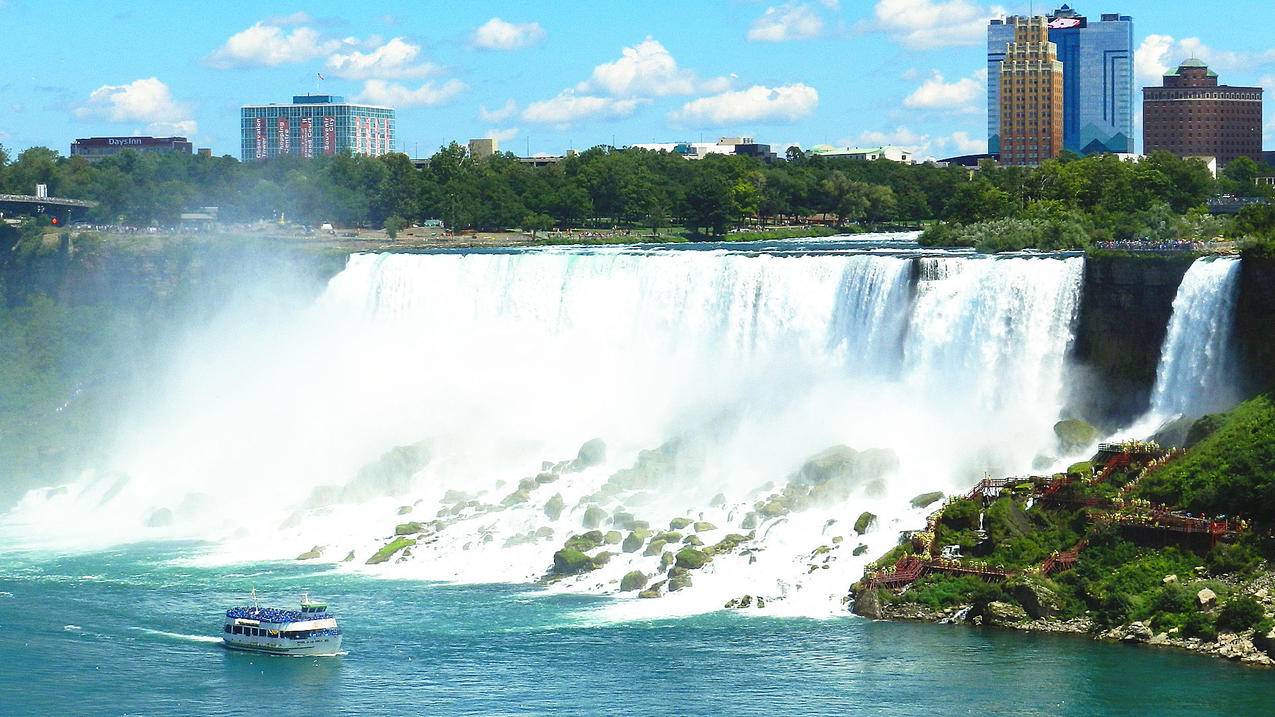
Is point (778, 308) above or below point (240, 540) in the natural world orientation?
above

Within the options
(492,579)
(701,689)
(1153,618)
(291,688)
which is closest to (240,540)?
(492,579)

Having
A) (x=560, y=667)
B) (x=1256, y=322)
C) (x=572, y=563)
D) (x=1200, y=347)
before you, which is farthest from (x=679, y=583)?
(x=1256, y=322)

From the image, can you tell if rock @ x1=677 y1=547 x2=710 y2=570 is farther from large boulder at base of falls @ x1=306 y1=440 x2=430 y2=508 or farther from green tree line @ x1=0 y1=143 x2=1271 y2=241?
green tree line @ x1=0 y1=143 x2=1271 y2=241

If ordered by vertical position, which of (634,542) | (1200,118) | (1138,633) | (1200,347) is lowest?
(1138,633)

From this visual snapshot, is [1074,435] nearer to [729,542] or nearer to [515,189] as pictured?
A: [729,542]

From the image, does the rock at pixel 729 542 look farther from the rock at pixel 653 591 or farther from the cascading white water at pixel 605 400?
the rock at pixel 653 591

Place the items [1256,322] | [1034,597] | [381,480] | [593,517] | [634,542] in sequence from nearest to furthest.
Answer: [1034,597] → [634,542] → [1256,322] → [593,517] → [381,480]

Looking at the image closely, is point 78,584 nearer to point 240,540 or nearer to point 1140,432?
point 240,540

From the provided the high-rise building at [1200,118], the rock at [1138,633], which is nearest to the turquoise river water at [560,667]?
the rock at [1138,633]
